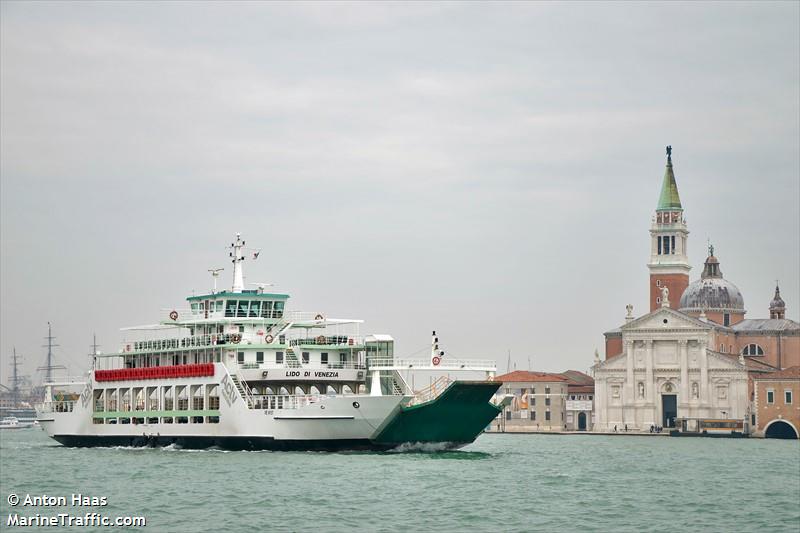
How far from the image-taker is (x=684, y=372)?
505 ft

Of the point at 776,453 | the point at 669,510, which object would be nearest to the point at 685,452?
the point at 776,453

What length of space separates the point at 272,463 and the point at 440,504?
611 inches

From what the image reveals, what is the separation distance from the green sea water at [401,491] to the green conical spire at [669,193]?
4088 inches

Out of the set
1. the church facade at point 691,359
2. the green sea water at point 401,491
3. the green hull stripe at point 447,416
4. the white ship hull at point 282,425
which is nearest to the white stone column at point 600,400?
the church facade at point 691,359

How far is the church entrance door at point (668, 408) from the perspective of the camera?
A: 15538 cm

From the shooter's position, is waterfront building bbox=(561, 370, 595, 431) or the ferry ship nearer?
the ferry ship

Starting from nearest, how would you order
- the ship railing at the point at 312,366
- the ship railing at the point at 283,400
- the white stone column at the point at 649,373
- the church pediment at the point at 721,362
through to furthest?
the ship railing at the point at 283,400 < the ship railing at the point at 312,366 < the church pediment at the point at 721,362 < the white stone column at the point at 649,373

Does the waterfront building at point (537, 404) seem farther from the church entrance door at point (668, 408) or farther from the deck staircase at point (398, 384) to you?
the deck staircase at point (398, 384)

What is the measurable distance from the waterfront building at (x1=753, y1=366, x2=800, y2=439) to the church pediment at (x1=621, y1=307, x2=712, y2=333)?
368 inches

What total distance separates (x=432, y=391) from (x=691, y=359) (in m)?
91.1

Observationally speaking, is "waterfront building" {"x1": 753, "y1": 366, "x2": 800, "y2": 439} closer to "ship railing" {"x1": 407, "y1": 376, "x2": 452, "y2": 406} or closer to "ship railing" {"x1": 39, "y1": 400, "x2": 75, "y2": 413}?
"ship railing" {"x1": 39, "y1": 400, "x2": 75, "y2": 413}

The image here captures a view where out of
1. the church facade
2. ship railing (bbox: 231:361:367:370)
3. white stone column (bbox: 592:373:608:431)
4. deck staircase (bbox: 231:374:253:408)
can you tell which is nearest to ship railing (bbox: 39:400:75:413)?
ship railing (bbox: 231:361:367:370)

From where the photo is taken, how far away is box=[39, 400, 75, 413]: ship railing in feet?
286

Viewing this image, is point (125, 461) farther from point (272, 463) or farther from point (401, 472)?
point (401, 472)
